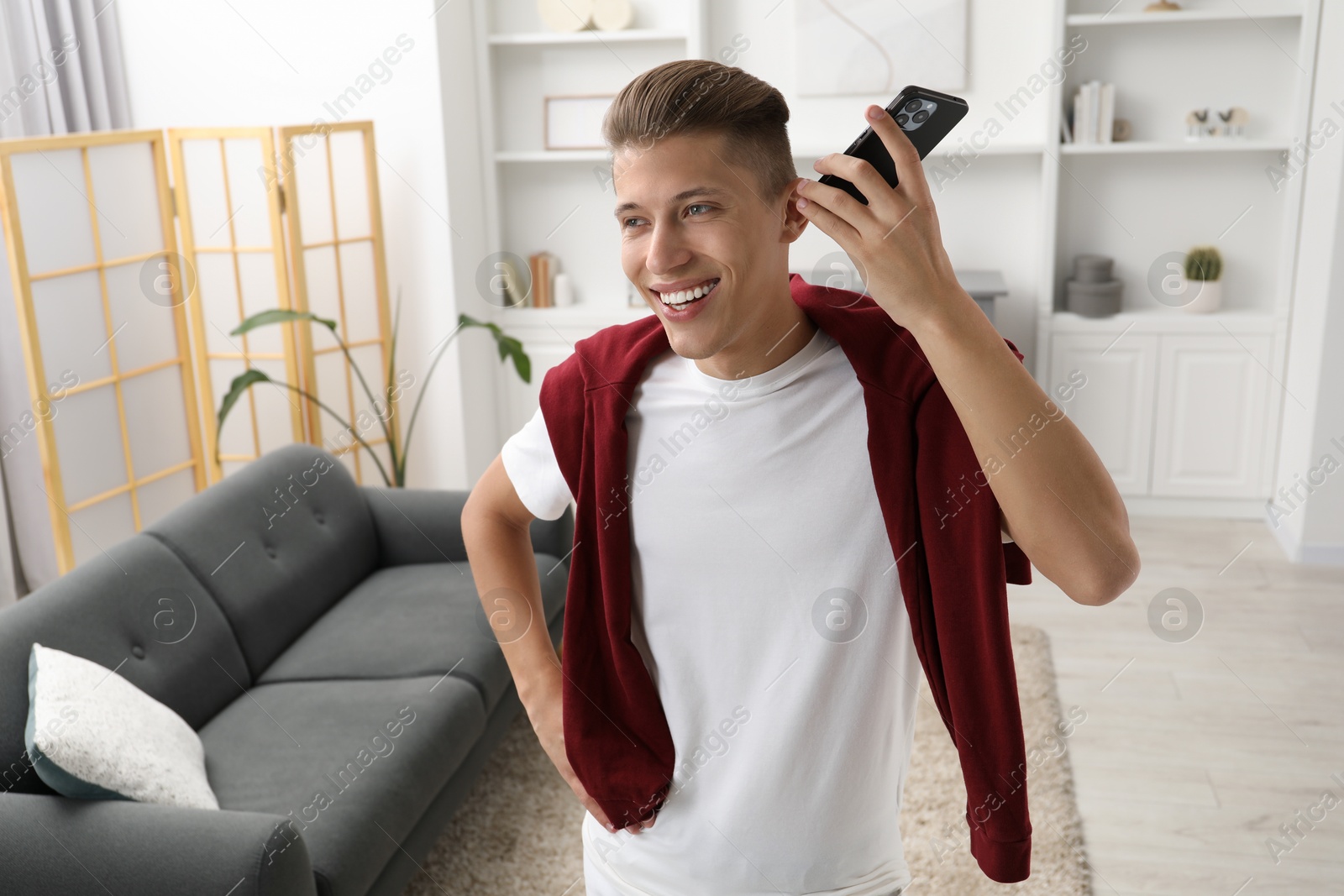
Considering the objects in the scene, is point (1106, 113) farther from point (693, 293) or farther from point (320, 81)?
point (693, 293)

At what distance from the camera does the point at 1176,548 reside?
14.5 ft

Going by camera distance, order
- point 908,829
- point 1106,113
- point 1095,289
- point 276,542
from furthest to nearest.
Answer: point 1095,289
point 1106,113
point 276,542
point 908,829

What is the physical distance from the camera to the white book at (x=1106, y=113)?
451 centimetres

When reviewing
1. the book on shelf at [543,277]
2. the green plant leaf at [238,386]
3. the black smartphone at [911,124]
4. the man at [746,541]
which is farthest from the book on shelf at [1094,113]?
the black smartphone at [911,124]

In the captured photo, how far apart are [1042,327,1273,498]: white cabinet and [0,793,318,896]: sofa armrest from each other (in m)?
3.80

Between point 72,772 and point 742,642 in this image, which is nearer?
point 742,642

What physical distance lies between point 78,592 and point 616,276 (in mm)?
3281

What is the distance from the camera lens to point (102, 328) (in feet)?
12.1

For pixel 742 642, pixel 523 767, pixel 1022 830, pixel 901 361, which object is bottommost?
pixel 523 767

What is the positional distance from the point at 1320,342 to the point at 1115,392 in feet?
2.64

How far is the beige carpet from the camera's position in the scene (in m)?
2.46

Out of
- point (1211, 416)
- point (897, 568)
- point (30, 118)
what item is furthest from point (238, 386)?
point (1211, 416)

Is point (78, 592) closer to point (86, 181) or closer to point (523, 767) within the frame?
point (523, 767)

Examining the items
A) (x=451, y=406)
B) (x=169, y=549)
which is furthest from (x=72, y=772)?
(x=451, y=406)
